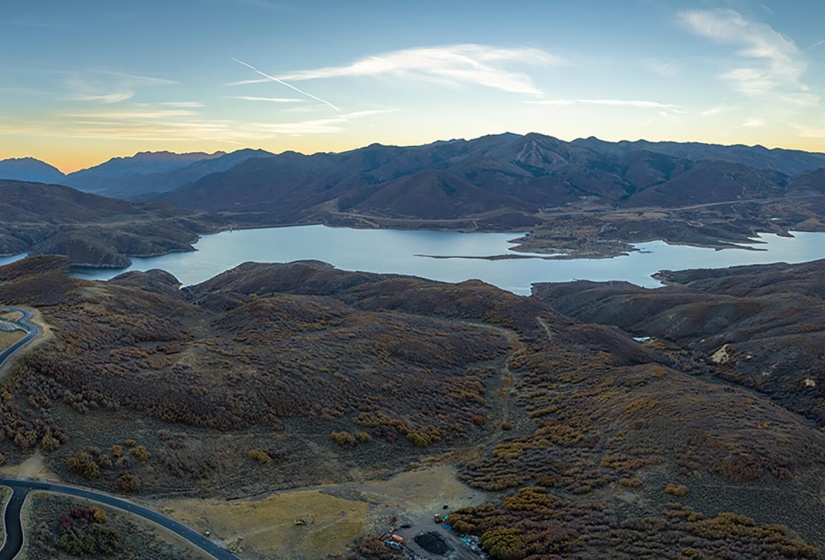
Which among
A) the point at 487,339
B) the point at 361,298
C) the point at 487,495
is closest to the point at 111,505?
the point at 487,495

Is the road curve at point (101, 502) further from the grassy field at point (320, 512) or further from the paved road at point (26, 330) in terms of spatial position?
the paved road at point (26, 330)

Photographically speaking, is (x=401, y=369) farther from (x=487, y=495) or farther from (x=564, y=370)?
(x=487, y=495)

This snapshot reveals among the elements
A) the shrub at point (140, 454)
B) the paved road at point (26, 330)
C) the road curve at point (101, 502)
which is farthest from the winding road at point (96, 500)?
the paved road at point (26, 330)

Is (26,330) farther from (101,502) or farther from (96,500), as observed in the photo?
(101,502)

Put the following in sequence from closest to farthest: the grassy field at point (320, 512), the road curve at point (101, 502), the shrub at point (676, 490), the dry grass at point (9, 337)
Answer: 1. the road curve at point (101, 502)
2. the grassy field at point (320, 512)
3. the shrub at point (676, 490)
4. the dry grass at point (9, 337)

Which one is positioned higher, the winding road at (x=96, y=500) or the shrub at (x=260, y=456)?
the winding road at (x=96, y=500)
